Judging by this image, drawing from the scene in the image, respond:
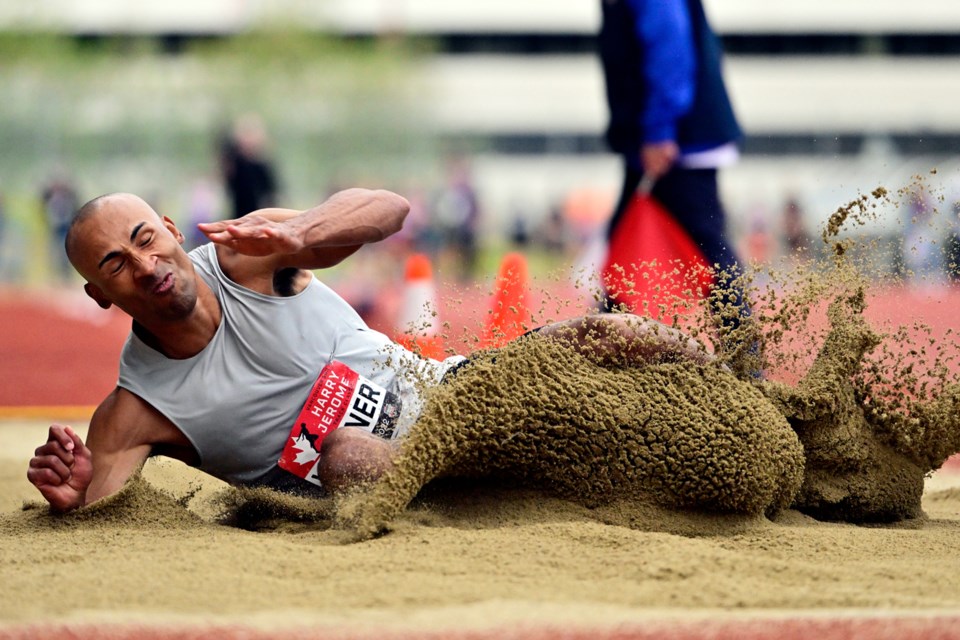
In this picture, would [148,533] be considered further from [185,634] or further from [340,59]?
[340,59]

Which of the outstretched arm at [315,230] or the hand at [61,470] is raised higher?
the outstretched arm at [315,230]

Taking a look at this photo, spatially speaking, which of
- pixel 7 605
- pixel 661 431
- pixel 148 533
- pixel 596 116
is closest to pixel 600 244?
pixel 661 431

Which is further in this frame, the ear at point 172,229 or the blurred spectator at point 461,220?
the blurred spectator at point 461,220

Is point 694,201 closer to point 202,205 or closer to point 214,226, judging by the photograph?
point 214,226

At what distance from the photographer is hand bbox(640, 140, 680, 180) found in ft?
20.5

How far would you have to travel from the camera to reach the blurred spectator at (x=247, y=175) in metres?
11.6

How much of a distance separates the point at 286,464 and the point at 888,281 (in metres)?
1.97

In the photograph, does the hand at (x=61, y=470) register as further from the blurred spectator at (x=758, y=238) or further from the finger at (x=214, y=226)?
the blurred spectator at (x=758, y=238)

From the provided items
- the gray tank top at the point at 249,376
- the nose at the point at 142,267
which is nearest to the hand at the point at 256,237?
the nose at the point at 142,267

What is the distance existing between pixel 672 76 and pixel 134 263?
3.56m

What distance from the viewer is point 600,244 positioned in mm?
6559

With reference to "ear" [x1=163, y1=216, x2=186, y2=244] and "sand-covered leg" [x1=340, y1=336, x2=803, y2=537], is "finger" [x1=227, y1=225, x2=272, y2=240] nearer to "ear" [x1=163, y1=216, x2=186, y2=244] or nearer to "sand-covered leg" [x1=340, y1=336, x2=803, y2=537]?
"ear" [x1=163, y1=216, x2=186, y2=244]

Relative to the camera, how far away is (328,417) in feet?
12.2

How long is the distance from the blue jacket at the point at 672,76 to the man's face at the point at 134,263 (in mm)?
3289
